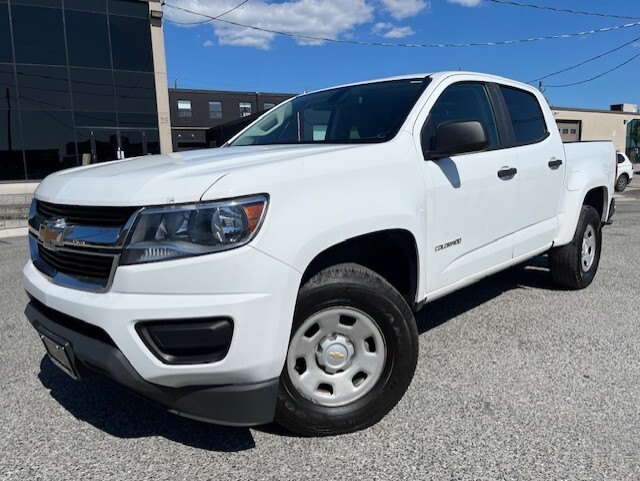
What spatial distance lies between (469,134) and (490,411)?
148 centimetres

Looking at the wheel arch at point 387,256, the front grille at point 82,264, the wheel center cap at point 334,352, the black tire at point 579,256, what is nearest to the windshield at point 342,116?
the wheel arch at point 387,256

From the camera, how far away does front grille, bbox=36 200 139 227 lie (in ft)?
6.50

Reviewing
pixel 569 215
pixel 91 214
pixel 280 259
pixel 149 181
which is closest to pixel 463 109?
pixel 569 215

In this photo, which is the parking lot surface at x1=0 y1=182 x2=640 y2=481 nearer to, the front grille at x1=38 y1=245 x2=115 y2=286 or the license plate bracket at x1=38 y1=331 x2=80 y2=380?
the license plate bracket at x1=38 y1=331 x2=80 y2=380

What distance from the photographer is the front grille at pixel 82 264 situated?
2027 mm

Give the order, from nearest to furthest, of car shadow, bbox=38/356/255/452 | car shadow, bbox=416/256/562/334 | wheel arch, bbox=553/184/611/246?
car shadow, bbox=38/356/255/452
car shadow, bbox=416/256/562/334
wheel arch, bbox=553/184/611/246

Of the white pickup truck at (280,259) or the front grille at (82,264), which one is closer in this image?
the white pickup truck at (280,259)

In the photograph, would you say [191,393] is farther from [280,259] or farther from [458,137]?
[458,137]

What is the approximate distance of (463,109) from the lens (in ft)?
11.2

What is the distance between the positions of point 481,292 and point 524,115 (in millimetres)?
1736

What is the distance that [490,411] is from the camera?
2627 mm

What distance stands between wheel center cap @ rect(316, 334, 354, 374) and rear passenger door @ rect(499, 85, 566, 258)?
6.06 feet

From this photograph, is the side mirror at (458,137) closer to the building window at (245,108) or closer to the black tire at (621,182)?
the black tire at (621,182)

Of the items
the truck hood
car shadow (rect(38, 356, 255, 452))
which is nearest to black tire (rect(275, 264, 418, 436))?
car shadow (rect(38, 356, 255, 452))
